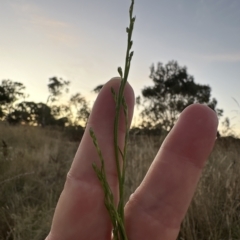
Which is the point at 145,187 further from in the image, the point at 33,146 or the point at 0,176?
the point at 33,146

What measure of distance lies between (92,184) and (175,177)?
21 cm

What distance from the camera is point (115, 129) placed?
0.83 meters

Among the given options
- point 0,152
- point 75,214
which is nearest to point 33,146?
point 0,152

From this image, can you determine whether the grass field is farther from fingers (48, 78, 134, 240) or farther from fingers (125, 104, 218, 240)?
fingers (48, 78, 134, 240)

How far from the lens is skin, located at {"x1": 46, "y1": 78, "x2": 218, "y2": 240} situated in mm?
849

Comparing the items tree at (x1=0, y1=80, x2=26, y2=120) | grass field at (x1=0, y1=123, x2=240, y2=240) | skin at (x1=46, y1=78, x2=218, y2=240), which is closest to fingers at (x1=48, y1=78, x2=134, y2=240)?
skin at (x1=46, y1=78, x2=218, y2=240)

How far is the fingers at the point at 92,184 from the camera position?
2.78 ft

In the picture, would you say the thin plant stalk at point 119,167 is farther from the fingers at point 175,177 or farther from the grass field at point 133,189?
the grass field at point 133,189

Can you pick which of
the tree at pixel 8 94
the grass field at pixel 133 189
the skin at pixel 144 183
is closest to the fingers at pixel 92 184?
the skin at pixel 144 183

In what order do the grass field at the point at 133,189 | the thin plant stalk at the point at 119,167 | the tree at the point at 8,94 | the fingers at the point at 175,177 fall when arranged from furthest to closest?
the tree at the point at 8,94 < the grass field at the point at 133,189 < the fingers at the point at 175,177 < the thin plant stalk at the point at 119,167

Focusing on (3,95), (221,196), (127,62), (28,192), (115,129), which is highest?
(3,95)

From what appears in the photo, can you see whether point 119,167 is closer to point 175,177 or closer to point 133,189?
point 175,177

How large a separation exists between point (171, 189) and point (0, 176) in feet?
11.5

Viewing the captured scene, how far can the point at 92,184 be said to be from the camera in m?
0.85
